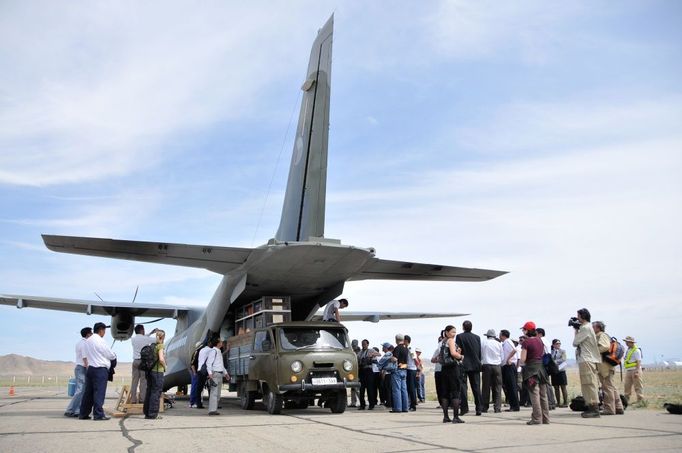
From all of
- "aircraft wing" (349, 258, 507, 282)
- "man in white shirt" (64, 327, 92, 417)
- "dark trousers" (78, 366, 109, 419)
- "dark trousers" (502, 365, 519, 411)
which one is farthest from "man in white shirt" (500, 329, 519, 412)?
"man in white shirt" (64, 327, 92, 417)

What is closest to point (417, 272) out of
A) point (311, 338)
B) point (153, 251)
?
point (311, 338)

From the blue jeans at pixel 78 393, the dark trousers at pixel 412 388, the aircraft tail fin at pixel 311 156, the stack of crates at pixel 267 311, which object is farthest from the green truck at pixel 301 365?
the blue jeans at pixel 78 393

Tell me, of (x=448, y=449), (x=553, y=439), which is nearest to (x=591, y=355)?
(x=553, y=439)

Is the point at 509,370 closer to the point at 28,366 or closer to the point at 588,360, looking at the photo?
the point at 588,360

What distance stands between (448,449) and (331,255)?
6.74 meters

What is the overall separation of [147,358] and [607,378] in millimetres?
9155

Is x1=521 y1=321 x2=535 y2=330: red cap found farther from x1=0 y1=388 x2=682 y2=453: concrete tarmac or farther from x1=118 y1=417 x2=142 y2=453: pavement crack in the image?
x1=118 y1=417 x2=142 y2=453: pavement crack

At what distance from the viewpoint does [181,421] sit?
1094 cm

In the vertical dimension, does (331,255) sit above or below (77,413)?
above

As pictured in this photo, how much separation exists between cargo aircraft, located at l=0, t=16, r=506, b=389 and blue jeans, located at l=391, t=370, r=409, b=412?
271 cm

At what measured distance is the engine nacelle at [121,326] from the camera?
23.2 metres

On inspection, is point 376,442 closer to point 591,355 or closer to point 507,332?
point 591,355

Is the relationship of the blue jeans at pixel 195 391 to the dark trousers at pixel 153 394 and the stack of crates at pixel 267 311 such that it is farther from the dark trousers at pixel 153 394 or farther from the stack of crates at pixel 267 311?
the dark trousers at pixel 153 394

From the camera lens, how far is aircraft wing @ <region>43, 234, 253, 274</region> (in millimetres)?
11639
